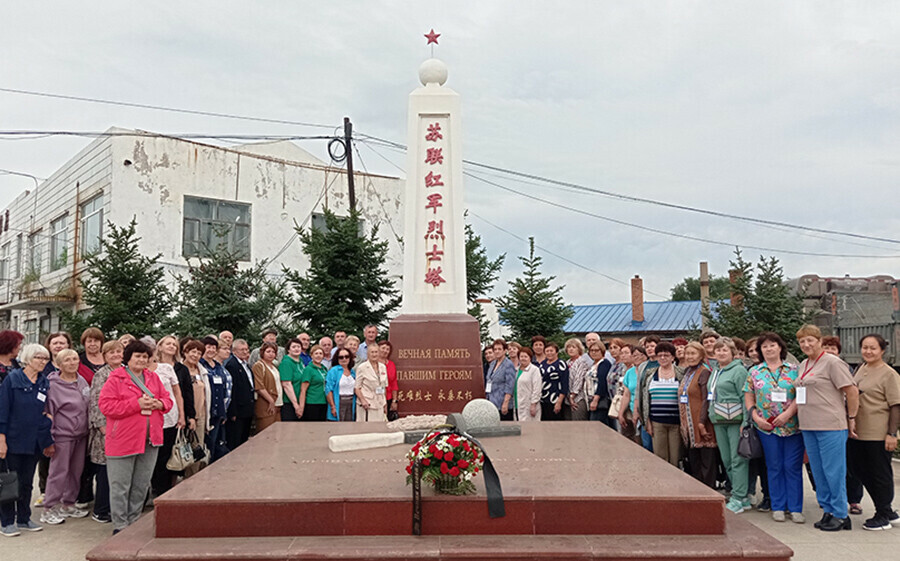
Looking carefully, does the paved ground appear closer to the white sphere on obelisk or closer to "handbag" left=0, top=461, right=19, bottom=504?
"handbag" left=0, top=461, right=19, bottom=504

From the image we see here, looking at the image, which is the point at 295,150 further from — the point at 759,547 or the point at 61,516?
the point at 759,547

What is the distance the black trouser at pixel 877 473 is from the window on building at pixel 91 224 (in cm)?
1539

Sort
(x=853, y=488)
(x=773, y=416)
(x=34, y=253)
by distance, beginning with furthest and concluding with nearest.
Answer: (x=34, y=253)
(x=853, y=488)
(x=773, y=416)

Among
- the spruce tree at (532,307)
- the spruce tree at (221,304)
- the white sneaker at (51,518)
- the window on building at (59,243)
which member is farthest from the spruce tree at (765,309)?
the window on building at (59,243)

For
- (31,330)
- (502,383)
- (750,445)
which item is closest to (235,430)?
(502,383)

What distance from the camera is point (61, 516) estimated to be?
231 inches

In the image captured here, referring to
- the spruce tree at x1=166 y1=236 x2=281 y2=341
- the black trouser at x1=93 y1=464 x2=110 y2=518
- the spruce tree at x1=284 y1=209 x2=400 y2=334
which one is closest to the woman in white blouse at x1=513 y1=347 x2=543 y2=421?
the black trouser at x1=93 y1=464 x2=110 y2=518

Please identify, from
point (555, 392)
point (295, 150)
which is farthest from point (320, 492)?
point (295, 150)

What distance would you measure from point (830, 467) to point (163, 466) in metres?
5.57

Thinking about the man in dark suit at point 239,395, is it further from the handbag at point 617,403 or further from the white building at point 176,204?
the white building at point 176,204

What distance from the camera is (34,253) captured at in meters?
20.2

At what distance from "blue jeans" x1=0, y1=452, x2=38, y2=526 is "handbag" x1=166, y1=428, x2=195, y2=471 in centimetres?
103

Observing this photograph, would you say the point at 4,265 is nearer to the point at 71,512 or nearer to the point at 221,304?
the point at 221,304

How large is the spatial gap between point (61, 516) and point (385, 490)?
11.8 ft
